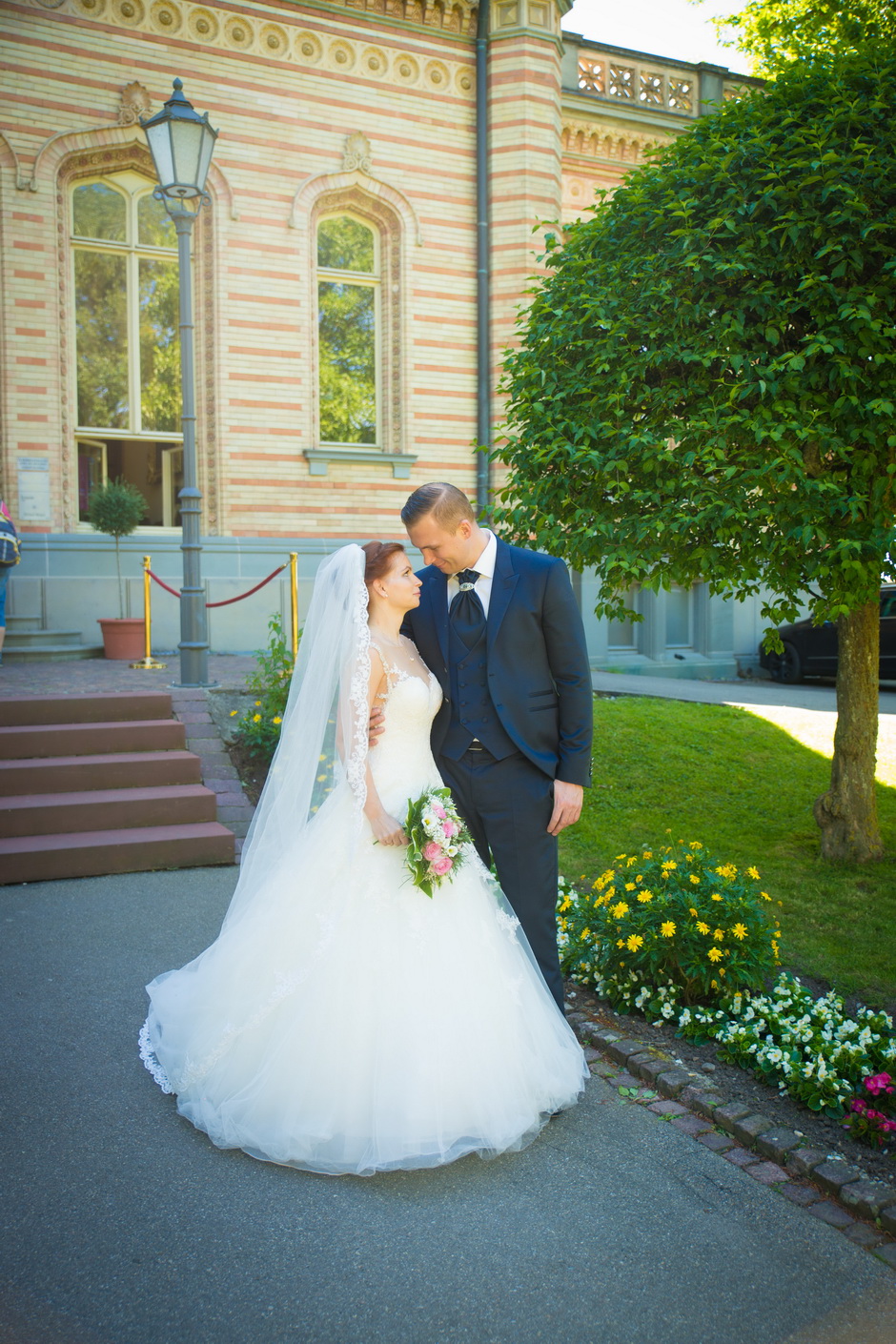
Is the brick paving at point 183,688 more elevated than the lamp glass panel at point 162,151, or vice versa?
the lamp glass panel at point 162,151

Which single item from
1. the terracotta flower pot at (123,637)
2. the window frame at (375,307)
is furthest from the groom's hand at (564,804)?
the window frame at (375,307)

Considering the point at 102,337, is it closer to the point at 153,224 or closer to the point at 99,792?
the point at 153,224

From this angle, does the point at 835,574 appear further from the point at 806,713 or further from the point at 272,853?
the point at 806,713

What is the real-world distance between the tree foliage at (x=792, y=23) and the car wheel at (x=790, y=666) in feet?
28.1

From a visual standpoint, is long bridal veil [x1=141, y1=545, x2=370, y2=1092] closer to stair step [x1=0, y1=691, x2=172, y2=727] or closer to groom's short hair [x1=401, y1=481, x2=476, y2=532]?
groom's short hair [x1=401, y1=481, x2=476, y2=532]

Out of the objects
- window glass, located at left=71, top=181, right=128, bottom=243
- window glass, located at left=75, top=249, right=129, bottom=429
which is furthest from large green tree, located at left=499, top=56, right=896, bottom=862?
window glass, located at left=71, top=181, right=128, bottom=243

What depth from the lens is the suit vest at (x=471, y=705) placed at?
3.65 meters

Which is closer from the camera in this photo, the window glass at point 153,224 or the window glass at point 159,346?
the window glass at point 153,224

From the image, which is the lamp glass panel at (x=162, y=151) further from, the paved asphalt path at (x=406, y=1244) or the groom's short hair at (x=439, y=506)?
the paved asphalt path at (x=406, y=1244)

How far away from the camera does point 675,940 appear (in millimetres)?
4332

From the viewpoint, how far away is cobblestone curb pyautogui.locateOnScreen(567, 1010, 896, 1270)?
2.98 m

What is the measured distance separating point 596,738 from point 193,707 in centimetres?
373

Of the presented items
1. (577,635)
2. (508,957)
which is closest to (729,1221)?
(508,957)

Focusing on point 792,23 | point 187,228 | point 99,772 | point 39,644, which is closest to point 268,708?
point 99,772
